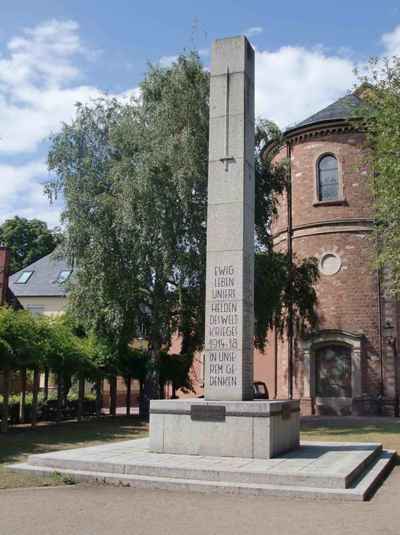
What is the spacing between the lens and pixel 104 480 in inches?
391

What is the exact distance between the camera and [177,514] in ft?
26.0

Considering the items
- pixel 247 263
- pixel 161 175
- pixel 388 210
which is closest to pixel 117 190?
pixel 161 175

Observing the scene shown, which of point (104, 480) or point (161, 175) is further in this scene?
point (161, 175)

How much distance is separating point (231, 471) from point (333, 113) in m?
23.5

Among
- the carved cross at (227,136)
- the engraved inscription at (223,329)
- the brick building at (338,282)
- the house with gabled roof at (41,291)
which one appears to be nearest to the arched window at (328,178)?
the brick building at (338,282)

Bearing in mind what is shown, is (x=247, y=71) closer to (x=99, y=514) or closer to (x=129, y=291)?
(x=99, y=514)

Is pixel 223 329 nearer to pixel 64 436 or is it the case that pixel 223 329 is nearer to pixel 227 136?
pixel 227 136

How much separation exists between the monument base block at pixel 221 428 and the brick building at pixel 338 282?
1592 centimetres

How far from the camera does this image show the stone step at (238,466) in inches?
368

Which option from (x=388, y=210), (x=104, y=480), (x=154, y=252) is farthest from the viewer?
(x=154, y=252)

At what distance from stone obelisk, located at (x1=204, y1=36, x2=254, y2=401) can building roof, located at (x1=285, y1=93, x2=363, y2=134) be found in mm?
16315

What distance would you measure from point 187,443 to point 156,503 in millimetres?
3246

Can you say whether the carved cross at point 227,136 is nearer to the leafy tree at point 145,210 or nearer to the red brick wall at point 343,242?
the leafy tree at point 145,210

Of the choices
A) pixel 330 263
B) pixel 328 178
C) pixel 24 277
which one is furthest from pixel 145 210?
pixel 24 277
